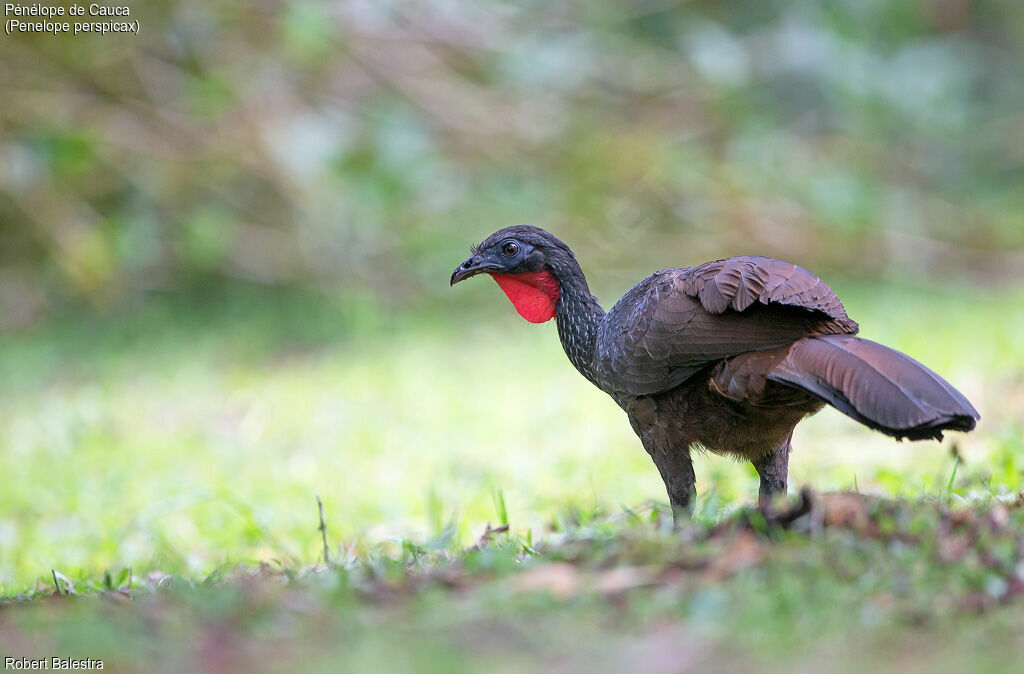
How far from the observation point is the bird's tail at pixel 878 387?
2766 millimetres

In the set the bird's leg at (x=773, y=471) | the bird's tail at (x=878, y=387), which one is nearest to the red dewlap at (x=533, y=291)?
the bird's leg at (x=773, y=471)

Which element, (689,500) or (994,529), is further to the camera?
(689,500)

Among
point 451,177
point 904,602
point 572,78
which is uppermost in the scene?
point 572,78

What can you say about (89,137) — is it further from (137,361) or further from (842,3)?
(842,3)

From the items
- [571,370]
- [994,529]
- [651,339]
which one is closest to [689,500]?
[651,339]

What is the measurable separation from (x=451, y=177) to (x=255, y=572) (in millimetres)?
6372

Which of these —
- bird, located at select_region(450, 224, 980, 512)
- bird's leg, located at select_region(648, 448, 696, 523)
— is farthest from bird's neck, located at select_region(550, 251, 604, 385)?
bird's leg, located at select_region(648, 448, 696, 523)

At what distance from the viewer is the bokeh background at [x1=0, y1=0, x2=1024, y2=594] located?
6738 millimetres

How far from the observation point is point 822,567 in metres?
2.54

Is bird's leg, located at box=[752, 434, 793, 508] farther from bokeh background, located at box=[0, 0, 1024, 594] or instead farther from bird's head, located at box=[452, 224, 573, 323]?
bokeh background, located at box=[0, 0, 1024, 594]

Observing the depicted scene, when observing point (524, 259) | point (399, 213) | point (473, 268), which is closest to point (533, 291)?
point (524, 259)

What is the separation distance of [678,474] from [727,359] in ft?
1.67

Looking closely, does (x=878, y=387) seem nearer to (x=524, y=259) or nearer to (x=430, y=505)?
(x=524, y=259)

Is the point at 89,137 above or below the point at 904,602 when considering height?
above
